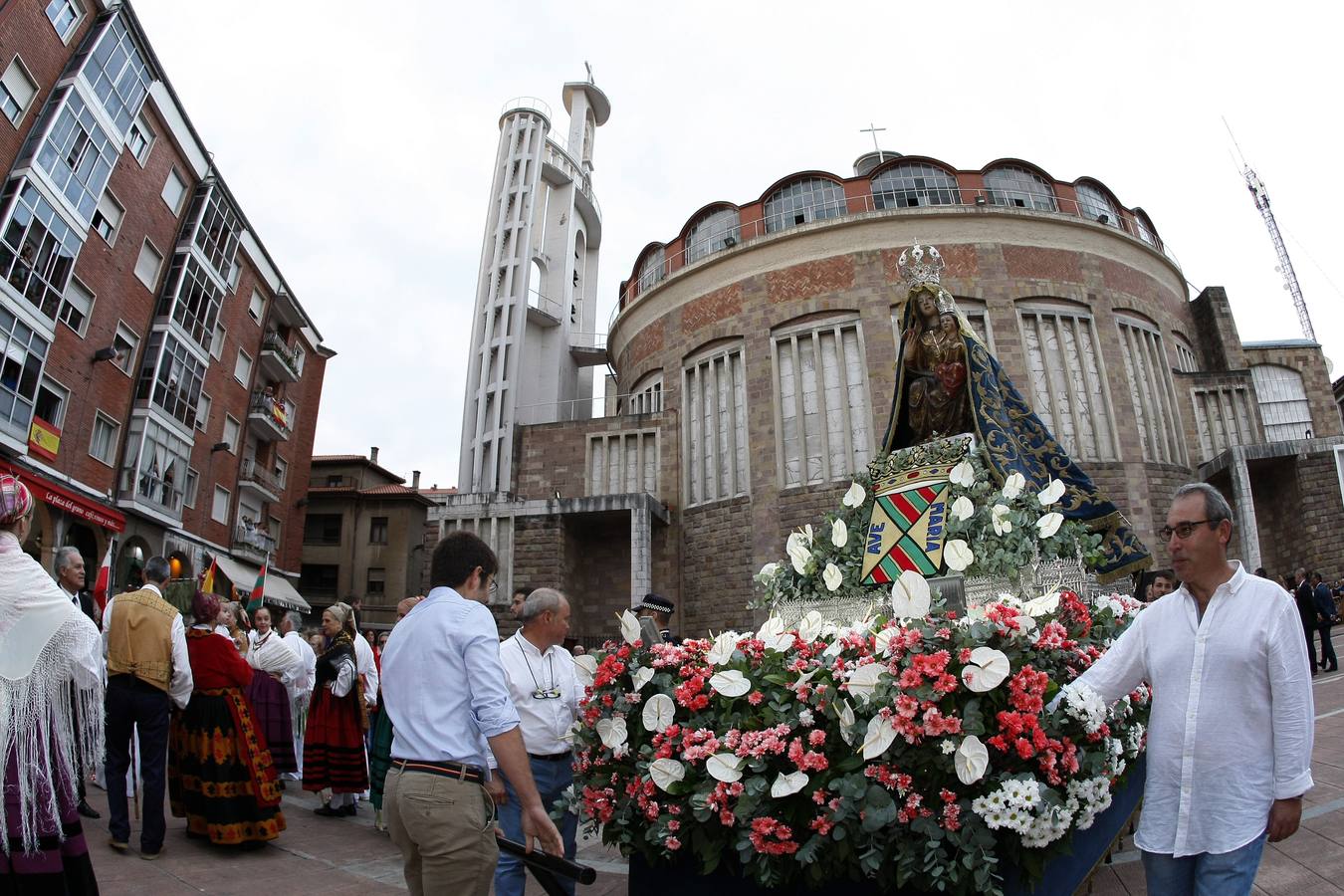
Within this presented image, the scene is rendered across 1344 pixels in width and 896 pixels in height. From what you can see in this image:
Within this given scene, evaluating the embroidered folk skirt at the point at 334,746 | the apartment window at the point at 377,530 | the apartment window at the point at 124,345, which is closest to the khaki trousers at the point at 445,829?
the embroidered folk skirt at the point at 334,746

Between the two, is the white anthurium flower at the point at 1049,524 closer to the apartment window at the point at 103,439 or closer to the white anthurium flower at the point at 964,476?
the white anthurium flower at the point at 964,476

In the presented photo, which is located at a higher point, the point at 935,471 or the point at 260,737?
the point at 935,471

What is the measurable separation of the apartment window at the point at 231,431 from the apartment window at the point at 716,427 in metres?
15.4

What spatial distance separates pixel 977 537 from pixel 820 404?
572 inches

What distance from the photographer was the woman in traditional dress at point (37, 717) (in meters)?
2.86

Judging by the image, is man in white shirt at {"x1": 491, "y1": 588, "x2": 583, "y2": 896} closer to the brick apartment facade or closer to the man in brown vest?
the man in brown vest

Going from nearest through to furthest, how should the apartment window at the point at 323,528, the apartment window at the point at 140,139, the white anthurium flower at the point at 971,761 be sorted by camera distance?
1. the white anthurium flower at the point at 971,761
2. the apartment window at the point at 140,139
3. the apartment window at the point at 323,528

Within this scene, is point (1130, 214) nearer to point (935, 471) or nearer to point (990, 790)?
point (935, 471)

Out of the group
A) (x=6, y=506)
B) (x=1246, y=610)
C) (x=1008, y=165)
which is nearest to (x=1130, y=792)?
(x=1246, y=610)

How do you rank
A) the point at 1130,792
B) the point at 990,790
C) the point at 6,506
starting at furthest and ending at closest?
1. the point at 1130,792
2. the point at 6,506
3. the point at 990,790

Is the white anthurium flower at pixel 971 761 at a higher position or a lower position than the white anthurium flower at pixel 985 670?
lower

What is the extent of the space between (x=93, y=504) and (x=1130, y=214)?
27.2 m

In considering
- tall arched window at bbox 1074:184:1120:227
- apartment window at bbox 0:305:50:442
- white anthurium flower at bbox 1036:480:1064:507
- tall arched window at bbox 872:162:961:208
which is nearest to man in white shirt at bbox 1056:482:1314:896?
white anthurium flower at bbox 1036:480:1064:507

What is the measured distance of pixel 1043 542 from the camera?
18.6 ft
